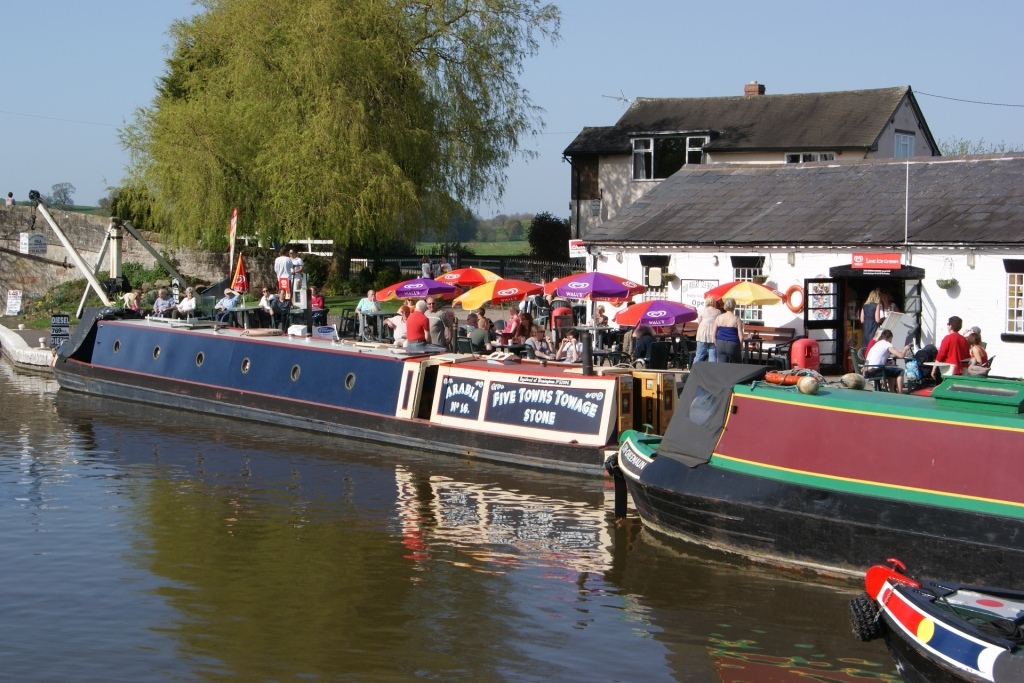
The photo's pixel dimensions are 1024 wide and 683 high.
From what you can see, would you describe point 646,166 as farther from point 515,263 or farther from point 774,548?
point 774,548

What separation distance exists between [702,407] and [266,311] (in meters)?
15.1

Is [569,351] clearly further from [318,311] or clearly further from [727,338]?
[318,311]

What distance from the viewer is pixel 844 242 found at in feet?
71.4

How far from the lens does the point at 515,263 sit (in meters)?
40.7

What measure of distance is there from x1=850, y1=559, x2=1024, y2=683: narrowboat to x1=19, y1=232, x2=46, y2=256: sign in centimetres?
3574

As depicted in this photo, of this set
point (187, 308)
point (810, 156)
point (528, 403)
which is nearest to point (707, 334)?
point (528, 403)

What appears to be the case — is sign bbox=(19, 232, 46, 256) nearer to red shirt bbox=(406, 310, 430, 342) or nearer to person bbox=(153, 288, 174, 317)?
person bbox=(153, 288, 174, 317)

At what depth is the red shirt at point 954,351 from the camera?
703 inches

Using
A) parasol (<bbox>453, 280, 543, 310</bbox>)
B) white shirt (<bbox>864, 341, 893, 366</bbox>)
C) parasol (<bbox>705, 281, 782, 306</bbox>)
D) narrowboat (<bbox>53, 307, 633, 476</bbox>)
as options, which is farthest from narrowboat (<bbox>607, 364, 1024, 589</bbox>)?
parasol (<bbox>453, 280, 543, 310</bbox>)

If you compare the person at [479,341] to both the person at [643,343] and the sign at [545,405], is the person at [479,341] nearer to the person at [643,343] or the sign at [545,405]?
the person at [643,343]

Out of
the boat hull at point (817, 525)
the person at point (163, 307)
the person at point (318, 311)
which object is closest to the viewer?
the boat hull at point (817, 525)

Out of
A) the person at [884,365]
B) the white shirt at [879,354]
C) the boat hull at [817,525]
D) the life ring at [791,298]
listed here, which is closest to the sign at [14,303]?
the life ring at [791,298]

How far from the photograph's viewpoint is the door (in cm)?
2236

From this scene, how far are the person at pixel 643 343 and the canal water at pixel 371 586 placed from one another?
3.92 meters
